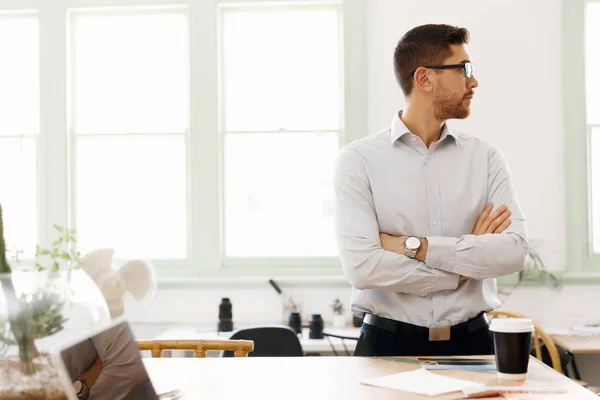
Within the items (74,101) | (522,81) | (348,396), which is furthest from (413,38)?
(74,101)

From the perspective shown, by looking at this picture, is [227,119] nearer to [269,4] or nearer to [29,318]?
[269,4]

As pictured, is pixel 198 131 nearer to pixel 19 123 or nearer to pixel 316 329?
pixel 19 123

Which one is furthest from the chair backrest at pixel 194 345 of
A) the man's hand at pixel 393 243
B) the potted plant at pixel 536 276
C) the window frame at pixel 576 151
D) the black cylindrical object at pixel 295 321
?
the window frame at pixel 576 151

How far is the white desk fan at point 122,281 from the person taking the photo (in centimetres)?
118

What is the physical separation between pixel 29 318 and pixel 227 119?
160 inches

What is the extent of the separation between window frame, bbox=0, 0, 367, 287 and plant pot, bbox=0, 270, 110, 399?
3.79 meters

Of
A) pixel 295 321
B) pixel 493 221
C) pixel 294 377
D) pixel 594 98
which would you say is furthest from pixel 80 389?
pixel 594 98

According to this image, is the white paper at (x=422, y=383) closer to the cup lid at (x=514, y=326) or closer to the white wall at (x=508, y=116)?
the cup lid at (x=514, y=326)

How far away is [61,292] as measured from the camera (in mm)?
1018

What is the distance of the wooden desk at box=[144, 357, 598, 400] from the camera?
1.62 meters

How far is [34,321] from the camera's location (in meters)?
0.98

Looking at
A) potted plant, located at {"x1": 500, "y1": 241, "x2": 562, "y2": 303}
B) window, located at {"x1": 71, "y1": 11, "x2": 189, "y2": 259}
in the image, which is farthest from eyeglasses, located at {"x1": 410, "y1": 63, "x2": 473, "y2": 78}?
window, located at {"x1": 71, "y1": 11, "x2": 189, "y2": 259}

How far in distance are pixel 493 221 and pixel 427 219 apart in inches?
8.4

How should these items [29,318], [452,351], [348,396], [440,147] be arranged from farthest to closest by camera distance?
[440,147] < [452,351] < [348,396] < [29,318]
